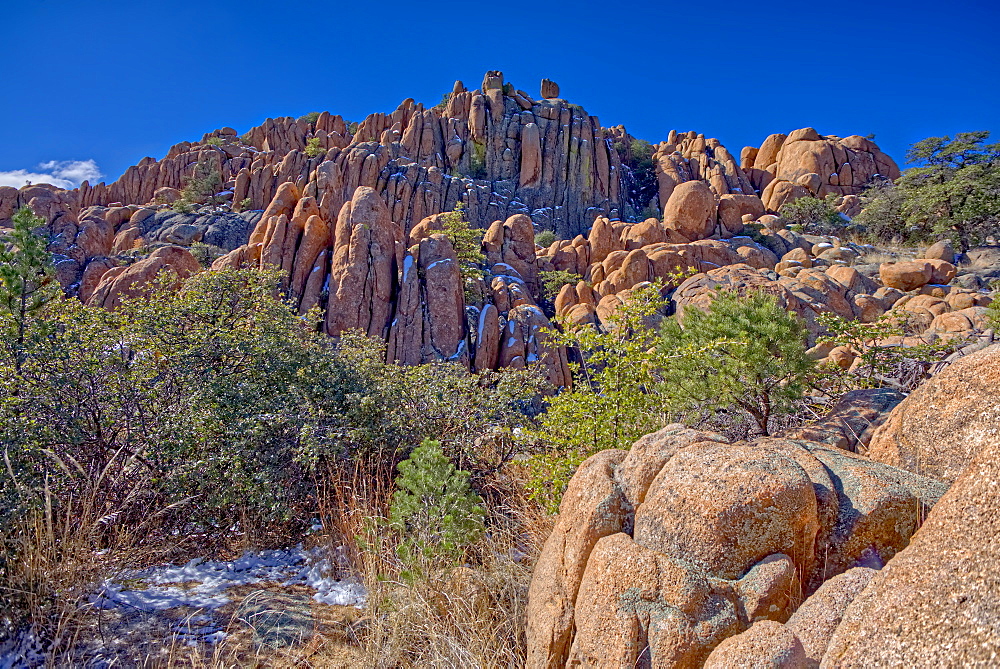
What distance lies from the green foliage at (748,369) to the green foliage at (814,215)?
43.3m

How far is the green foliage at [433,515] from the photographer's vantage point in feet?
12.8

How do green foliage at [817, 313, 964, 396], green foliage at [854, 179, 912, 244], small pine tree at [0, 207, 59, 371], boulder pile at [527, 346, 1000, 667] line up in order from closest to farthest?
boulder pile at [527, 346, 1000, 667] < small pine tree at [0, 207, 59, 371] < green foliage at [817, 313, 964, 396] < green foliage at [854, 179, 912, 244]

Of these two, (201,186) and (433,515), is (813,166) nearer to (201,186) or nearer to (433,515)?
(433,515)

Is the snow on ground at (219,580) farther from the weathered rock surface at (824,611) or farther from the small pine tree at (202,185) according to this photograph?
the small pine tree at (202,185)

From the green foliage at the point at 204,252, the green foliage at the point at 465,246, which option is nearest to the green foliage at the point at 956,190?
the green foliage at the point at 465,246

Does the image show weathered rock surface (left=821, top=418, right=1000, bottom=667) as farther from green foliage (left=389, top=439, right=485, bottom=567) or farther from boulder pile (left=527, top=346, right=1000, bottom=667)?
green foliage (left=389, top=439, right=485, bottom=567)

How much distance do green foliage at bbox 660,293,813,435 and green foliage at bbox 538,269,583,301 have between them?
28.1 metres


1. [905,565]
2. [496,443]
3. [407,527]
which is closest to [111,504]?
[407,527]

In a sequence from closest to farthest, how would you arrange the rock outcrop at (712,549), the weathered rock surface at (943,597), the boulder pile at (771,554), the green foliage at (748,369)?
the weathered rock surface at (943,597), the boulder pile at (771,554), the rock outcrop at (712,549), the green foliage at (748,369)

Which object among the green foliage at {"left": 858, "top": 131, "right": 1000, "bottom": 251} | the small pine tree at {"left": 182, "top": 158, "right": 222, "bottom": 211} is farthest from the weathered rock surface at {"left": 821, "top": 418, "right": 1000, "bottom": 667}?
the small pine tree at {"left": 182, "top": 158, "right": 222, "bottom": 211}

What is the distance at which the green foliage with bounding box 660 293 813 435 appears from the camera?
17.9 ft

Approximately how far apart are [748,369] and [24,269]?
28.4ft

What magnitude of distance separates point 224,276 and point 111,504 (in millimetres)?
4241

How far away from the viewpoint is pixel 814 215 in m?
44.3
